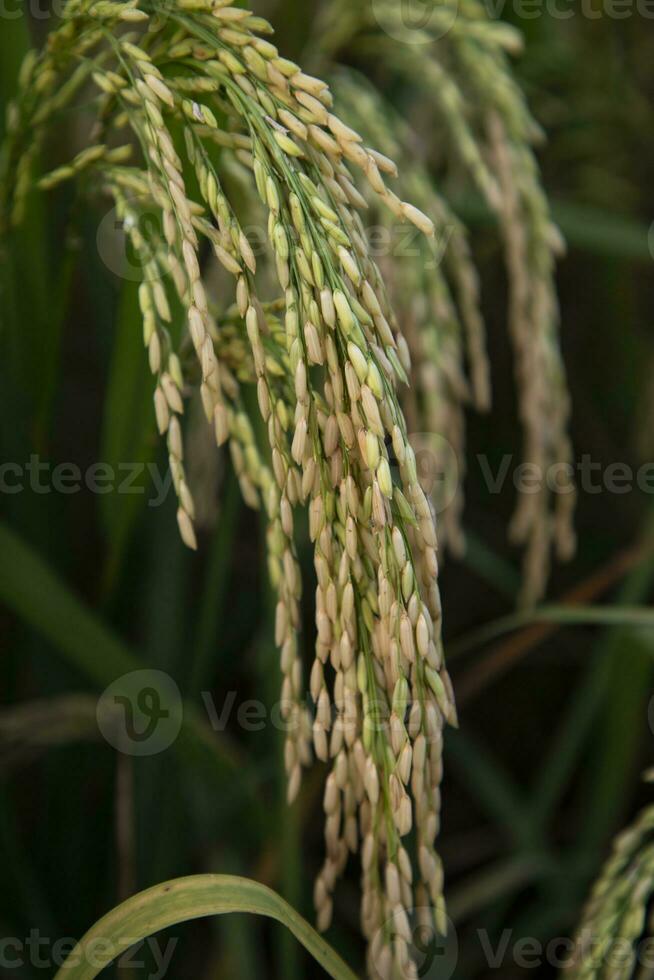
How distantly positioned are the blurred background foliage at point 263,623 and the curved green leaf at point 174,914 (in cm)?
27

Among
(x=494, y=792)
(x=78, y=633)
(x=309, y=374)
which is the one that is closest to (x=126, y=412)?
(x=78, y=633)

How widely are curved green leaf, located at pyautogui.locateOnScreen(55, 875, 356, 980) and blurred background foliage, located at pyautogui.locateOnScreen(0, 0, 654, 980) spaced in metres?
0.27

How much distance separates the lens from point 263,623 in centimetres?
113

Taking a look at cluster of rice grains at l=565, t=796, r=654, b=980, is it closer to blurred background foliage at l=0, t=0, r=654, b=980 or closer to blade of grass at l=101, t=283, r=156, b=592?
blurred background foliage at l=0, t=0, r=654, b=980

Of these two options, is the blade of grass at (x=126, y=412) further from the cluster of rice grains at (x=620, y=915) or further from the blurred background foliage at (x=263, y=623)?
the cluster of rice grains at (x=620, y=915)

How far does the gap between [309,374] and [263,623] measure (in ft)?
2.18

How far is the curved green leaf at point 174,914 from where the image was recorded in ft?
1.69

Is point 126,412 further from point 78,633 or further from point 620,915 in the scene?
point 620,915

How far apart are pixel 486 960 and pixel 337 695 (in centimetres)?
75

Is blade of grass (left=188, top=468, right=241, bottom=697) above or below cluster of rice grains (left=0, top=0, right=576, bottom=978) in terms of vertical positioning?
below

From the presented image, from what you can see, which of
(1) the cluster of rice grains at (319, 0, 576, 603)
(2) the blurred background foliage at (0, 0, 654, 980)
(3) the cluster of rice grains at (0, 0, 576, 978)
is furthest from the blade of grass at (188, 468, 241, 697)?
(3) the cluster of rice grains at (0, 0, 576, 978)

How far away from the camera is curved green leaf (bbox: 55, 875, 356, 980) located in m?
0.52

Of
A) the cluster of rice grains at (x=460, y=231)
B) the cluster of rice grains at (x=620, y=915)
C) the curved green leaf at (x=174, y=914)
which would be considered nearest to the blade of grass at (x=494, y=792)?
the cluster of rice grains at (x=460, y=231)

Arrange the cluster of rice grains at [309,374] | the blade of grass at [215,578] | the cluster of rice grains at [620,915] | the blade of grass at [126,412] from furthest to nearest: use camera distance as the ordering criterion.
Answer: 1. the blade of grass at [215,578]
2. the blade of grass at [126,412]
3. the cluster of rice grains at [620,915]
4. the cluster of rice grains at [309,374]
